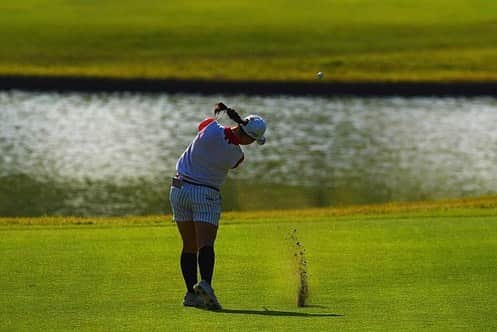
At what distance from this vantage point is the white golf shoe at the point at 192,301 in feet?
33.2

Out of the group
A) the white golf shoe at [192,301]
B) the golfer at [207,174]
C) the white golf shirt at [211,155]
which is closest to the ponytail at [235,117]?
the golfer at [207,174]

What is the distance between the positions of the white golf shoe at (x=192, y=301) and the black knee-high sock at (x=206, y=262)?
16 centimetres

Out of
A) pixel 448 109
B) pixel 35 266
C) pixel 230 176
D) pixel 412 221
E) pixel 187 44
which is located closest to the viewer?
pixel 35 266

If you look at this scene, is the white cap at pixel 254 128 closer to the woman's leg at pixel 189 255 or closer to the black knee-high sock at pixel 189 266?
the woman's leg at pixel 189 255

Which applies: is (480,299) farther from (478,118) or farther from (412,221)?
(478,118)

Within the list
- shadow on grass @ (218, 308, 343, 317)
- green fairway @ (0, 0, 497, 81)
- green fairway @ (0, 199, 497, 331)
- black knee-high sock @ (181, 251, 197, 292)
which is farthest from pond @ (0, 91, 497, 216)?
shadow on grass @ (218, 308, 343, 317)

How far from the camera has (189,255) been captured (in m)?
10.6

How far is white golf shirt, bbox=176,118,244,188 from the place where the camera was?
10.2 m

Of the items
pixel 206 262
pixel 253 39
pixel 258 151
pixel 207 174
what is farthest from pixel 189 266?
pixel 253 39

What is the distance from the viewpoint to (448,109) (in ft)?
110

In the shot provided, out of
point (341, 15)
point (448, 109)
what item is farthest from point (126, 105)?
point (341, 15)

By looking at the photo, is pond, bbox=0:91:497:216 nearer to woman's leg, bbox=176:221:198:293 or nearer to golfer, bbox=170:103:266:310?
woman's leg, bbox=176:221:198:293

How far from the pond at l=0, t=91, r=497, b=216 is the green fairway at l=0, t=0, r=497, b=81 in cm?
269

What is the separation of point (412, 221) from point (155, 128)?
16402 millimetres
